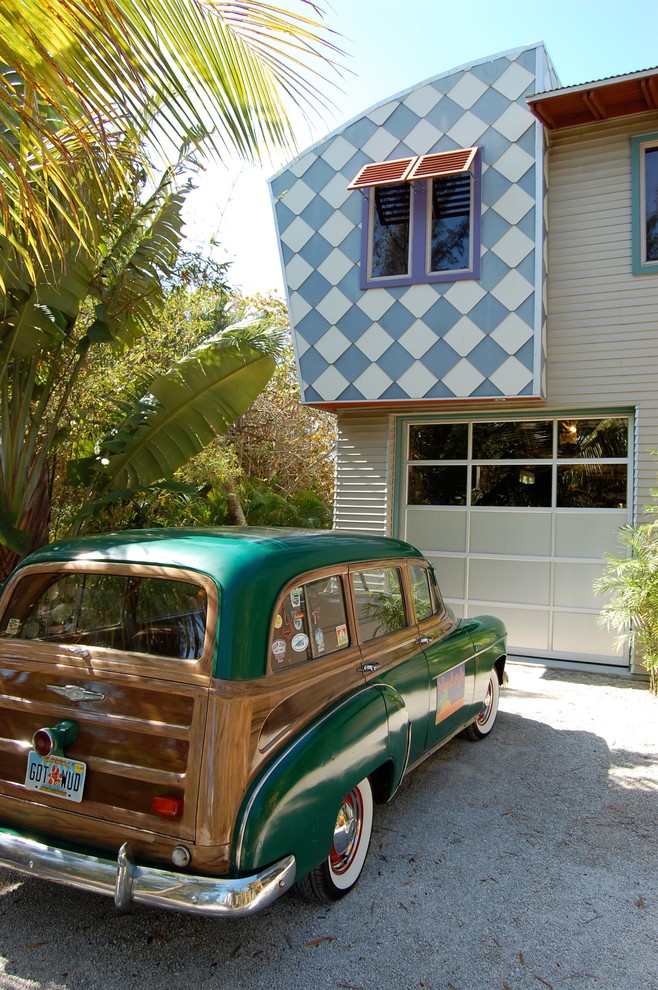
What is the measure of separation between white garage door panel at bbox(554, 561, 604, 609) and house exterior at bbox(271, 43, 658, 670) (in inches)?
1.0

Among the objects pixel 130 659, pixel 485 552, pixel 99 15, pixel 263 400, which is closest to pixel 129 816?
pixel 130 659

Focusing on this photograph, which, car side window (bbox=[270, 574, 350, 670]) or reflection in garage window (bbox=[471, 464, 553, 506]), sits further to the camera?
reflection in garage window (bbox=[471, 464, 553, 506])

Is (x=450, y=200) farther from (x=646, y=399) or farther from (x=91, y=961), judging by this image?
(x=91, y=961)

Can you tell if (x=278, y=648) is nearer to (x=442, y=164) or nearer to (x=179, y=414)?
(x=179, y=414)

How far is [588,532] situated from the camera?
8500 millimetres

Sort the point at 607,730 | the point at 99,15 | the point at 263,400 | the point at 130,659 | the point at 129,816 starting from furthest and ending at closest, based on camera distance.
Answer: the point at 263,400 → the point at 607,730 → the point at 130,659 → the point at 129,816 → the point at 99,15

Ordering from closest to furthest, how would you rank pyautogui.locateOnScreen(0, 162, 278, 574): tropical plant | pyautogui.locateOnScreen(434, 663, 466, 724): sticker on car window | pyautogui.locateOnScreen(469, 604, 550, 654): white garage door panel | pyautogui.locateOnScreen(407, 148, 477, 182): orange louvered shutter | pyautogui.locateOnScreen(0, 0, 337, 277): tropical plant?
pyautogui.locateOnScreen(0, 0, 337, 277): tropical plant → pyautogui.locateOnScreen(434, 663, 466, 724): sticker on car window → pyautogui.locateOnScreen(0, 162, 278, 574): tropical plant → pyautogui.locateOnScreen(407, 148, 477, 182): orange louvered shutter → pyautogui.locateOnScreen(469, 604, 550, 654): white garage door panel

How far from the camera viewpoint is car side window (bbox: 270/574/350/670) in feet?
10.6

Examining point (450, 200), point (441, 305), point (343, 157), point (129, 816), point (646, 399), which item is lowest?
point (129, 816)

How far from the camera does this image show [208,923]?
10.7 feet

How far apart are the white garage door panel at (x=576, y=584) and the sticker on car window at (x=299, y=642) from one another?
5899 mm

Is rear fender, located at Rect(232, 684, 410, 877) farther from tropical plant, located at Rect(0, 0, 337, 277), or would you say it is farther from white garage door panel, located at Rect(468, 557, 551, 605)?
white garage door panel, located at Rect(468, 557, 551, 605)

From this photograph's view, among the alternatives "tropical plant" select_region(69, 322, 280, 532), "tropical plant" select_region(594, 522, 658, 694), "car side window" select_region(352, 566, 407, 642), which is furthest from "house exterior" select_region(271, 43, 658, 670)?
"car side window" select_region(352, 566, 407, 642)

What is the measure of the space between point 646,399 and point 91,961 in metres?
7.35
